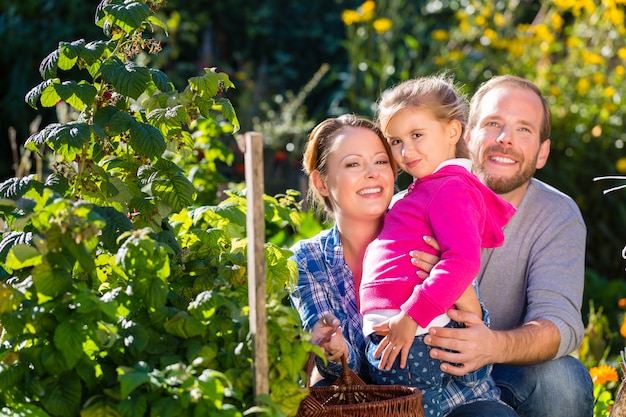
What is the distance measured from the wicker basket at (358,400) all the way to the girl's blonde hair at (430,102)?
2.48 feet

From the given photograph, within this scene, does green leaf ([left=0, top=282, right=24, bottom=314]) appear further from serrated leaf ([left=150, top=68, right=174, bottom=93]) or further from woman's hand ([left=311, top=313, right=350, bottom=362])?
woman's hand ([left=311, top=313, right=350, bottom=362])

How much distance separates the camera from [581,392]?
275 centimetres

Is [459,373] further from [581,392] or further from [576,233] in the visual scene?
[576,233]

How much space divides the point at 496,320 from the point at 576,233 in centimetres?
39

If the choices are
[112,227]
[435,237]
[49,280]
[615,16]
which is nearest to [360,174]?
[435,237]

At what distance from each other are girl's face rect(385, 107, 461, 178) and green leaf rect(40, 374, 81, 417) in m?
1.14

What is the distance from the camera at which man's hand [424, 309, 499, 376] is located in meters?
2.37

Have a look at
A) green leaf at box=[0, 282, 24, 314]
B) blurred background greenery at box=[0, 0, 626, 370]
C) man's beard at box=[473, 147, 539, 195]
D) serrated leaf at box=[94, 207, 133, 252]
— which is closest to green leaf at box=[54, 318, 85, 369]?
green leaf at box=[0, 282, 24, 314]

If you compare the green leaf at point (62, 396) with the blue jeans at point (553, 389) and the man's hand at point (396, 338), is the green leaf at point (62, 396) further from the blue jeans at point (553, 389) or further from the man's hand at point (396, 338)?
the blue jeans at point (553, 389)

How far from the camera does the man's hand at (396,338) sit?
2.33 m

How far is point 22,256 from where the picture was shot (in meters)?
1.86

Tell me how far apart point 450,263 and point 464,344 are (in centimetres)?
25

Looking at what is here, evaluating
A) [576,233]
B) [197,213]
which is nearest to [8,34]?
[197,213]

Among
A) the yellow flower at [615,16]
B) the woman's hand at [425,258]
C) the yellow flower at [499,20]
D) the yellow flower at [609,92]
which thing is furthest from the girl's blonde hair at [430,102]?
the yellow flower at [499,20]
